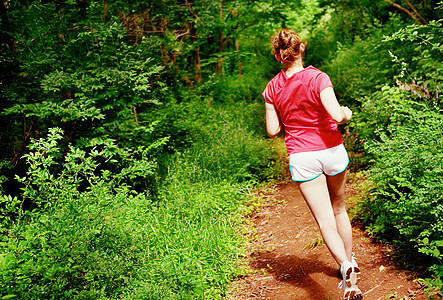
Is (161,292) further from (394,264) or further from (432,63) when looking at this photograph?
(432,63)

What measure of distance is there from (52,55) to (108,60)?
0.79 meters

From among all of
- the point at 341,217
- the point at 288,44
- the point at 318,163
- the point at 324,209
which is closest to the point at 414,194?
the point at 341,217

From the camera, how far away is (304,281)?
3.95 m

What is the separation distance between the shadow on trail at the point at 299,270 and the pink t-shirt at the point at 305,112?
1.61m

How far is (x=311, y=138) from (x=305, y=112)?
0.74ft

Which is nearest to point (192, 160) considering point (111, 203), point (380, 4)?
point (111, 203)

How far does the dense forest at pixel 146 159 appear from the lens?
10.6 ft

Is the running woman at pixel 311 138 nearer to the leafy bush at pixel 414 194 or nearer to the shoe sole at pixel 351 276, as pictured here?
the shoe sole at pixel 351 276

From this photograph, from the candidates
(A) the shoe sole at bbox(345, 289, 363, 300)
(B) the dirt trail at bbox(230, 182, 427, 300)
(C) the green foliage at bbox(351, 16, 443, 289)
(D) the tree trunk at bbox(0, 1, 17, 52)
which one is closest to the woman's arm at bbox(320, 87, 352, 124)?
(C) the green foliage at bbox(351, 16, 443, 289)

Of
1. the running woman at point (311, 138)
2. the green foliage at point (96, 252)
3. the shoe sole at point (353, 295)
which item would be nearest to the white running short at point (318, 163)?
the running woman at point (311, 138)

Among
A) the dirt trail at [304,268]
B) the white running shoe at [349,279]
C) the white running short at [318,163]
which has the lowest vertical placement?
the dirt trail at [304,268]

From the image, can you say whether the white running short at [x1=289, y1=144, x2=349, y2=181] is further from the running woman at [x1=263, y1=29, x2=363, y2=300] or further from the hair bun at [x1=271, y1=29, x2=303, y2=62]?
the hair bun at [x1=271, y1=29, x2=303, y2=62]

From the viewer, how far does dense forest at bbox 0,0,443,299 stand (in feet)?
10.6

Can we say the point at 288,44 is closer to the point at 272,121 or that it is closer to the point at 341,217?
the point at 272,121
